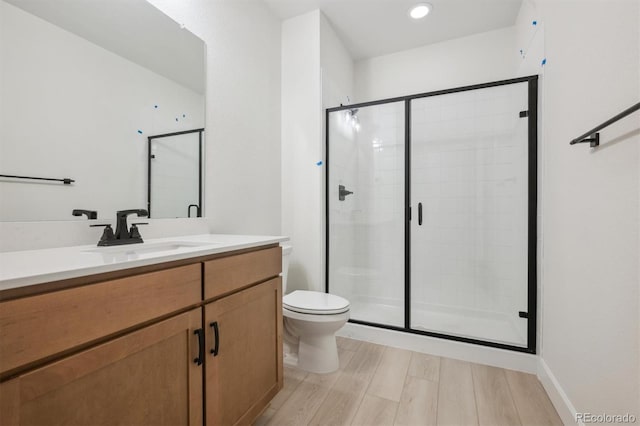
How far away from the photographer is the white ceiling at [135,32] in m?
1.11

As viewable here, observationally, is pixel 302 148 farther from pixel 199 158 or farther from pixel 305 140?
pixel 199 158

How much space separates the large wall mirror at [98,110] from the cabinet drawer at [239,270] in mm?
572

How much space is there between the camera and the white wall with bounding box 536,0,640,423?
0.93 meters

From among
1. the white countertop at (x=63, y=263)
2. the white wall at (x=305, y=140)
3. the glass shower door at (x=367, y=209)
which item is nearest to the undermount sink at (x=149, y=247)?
the white countertop at (x=63, y=263)

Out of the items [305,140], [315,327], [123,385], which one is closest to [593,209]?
[315,327]

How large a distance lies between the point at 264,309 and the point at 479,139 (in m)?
2.00

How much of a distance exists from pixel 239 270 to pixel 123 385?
49 cm

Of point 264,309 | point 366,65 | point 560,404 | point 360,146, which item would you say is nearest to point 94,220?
point 264,309

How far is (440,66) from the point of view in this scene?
2838mm

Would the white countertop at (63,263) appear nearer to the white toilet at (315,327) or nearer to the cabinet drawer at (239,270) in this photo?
the cabinet drawer at (239,270)

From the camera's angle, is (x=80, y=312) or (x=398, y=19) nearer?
(x=80, y=312)

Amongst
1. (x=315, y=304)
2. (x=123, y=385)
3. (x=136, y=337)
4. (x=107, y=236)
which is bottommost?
(x=315, y=304)

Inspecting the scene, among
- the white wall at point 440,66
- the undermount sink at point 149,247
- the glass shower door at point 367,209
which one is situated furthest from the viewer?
the white wall at point 440,66

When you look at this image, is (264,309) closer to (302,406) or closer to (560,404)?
(302,406)
